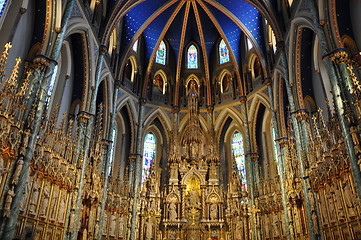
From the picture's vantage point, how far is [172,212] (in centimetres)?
2247

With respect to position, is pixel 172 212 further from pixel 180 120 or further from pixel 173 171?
pixel 180 120

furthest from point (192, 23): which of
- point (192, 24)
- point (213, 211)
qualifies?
point (213, 211)

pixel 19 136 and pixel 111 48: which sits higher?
pixel 111 48

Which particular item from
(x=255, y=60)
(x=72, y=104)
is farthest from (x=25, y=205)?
(x=255, y=60)

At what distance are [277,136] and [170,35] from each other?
1418cm

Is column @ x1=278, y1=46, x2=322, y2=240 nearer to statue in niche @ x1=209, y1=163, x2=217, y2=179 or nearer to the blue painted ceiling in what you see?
the blue painted ceiling

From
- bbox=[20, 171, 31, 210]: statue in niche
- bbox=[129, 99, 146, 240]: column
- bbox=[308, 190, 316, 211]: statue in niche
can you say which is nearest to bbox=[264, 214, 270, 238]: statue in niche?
bbox=[308, 190, 316, 211]: statue in niche

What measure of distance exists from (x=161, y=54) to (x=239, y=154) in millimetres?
11645

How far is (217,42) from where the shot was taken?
29.4m

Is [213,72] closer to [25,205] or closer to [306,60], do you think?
[306,60]

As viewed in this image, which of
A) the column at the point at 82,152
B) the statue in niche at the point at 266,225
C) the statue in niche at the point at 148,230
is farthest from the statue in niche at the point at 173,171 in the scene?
the column at the point at 82,152

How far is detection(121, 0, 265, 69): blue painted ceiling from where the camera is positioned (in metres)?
24.6

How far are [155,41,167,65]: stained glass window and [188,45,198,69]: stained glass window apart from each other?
247 cm

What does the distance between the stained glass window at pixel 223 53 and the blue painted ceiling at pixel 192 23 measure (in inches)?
26.8
